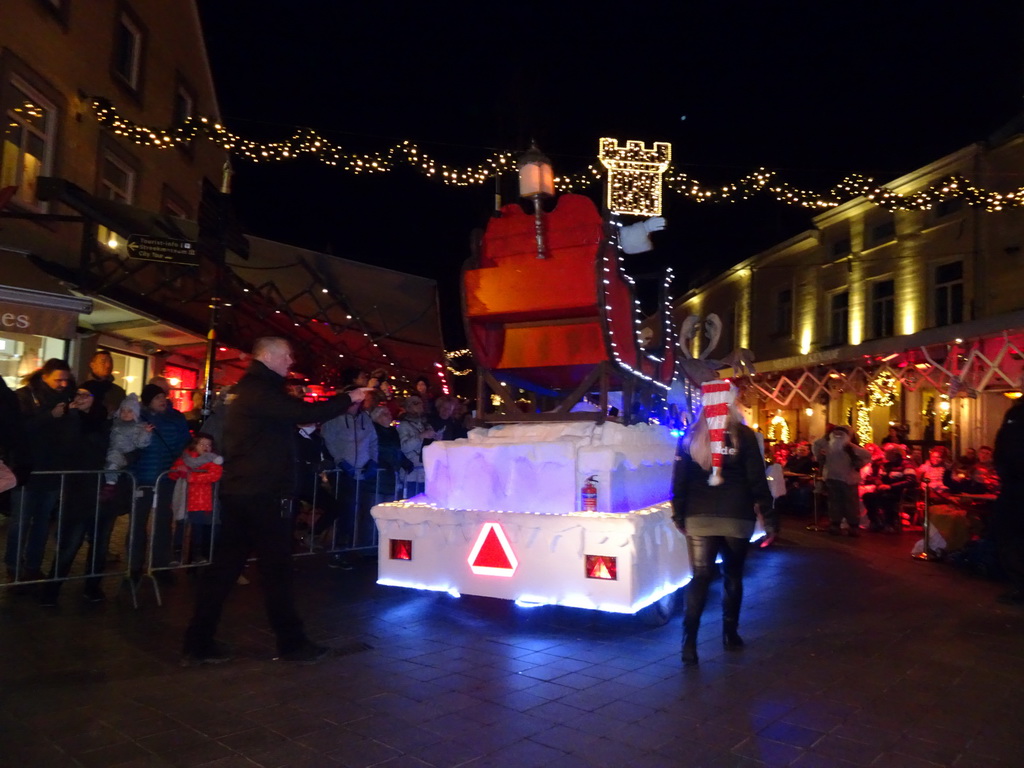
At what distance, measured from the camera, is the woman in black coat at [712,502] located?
4.86m

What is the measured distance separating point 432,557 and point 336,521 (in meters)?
2.49

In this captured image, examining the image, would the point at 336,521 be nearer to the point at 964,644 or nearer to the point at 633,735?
the point at 633,735

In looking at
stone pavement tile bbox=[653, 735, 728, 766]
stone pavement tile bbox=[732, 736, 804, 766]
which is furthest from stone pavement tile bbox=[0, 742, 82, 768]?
stone pavement tile bbox=[732, 736, 804, 766]

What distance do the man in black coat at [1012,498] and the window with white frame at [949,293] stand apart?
14.0m

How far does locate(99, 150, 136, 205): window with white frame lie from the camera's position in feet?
43.2

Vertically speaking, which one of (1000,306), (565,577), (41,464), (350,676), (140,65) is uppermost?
(140,65)

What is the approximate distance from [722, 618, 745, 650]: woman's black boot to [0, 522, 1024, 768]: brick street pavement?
0.09 m

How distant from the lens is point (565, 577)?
5.38 metres

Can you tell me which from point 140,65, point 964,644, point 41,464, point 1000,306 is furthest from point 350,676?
point 1000,306

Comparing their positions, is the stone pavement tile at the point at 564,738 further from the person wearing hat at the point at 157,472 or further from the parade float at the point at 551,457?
the person wearing hat at the point at 157,472

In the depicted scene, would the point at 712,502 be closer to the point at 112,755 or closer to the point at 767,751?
the point at 767,751

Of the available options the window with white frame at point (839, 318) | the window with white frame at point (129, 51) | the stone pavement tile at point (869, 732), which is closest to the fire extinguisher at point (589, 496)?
the stone pavement tile at point (869, 732)

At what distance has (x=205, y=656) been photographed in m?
4.55

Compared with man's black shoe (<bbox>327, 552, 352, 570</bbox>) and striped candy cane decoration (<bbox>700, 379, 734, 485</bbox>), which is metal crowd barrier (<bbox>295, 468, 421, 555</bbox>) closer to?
man's black shoe (<bbox>327, 552, 352, 570</bbox>)
